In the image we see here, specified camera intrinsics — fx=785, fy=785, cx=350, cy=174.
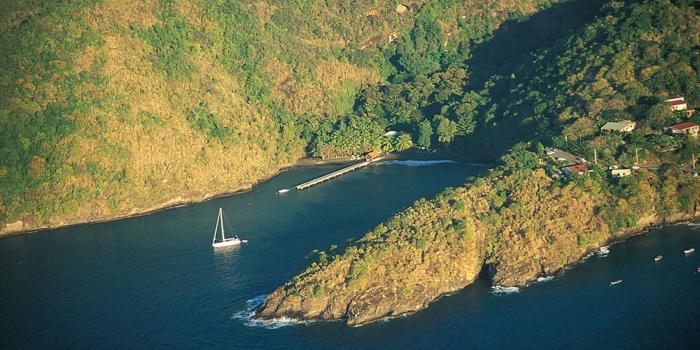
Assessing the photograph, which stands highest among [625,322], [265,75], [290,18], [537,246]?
[290,18]

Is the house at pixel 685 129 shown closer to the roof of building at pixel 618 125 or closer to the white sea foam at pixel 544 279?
the roof of building at pixel 618 125

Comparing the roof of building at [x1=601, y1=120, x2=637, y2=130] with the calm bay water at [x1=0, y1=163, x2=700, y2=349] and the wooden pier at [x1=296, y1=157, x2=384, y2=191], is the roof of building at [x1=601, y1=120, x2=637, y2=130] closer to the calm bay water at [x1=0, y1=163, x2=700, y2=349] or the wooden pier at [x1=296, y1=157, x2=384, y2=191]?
the calm bay water at [x1=0, y1=163, x2=700, y2=349]

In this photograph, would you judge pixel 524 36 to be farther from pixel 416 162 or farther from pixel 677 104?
pixel 677 104

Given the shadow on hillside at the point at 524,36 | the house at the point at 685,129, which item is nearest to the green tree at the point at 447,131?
the shadow on hillside at the point at 524,36

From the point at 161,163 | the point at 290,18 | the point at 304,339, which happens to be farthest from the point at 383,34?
the point at 304,339

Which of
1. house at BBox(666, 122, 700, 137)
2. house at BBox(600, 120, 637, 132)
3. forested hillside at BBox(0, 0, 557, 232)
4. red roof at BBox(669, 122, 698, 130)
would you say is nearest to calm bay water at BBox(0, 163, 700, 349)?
forested hillside at BBox(0, 0, 557, 232)

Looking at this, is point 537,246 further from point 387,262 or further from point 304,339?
point 304,339
